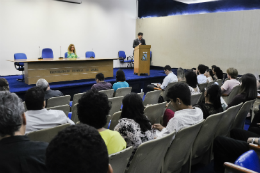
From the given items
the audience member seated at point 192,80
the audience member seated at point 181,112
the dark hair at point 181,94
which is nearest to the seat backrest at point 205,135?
the audience member seated at point 181,112

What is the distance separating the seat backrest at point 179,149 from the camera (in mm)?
1860

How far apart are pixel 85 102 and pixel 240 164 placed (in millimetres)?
1189

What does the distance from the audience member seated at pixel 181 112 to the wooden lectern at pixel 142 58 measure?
5.51 metres

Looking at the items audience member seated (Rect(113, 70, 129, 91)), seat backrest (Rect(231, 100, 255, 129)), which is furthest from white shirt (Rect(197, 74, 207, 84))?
seat backrest (Rect(231, 100, 255, 129))

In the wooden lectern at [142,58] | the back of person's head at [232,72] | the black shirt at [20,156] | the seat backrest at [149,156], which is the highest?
the wooden lectern at [142,58]

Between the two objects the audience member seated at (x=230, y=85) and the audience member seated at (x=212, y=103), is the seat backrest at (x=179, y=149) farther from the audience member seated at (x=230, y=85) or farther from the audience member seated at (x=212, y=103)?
the audience member seated at (x=230, y=85)

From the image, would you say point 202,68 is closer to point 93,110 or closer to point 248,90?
point 248,90

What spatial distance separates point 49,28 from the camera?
8.55 meters

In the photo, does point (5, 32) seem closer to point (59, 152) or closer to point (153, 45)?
point (153, 45)

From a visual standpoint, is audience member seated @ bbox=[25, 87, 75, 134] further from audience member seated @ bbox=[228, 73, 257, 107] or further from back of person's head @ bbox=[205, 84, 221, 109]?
audience member seated @ bbox=[228, 73, 257, 107]

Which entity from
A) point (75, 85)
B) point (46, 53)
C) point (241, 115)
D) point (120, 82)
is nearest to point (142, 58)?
point (75, 85)

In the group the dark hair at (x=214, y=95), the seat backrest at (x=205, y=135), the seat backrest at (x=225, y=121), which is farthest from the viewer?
the dark hair at (x=214, y=95)

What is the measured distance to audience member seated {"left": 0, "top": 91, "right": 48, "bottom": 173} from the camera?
1165 mm

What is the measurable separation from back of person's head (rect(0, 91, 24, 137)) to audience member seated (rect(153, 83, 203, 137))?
4.36 ft
